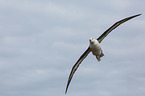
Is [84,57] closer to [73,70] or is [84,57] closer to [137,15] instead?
[73,70]

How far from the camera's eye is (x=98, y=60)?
2845cm

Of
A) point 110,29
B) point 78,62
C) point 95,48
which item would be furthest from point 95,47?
point 78,62

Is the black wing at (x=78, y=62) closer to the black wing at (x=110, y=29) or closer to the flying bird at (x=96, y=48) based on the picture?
the flying bird at (x=96, y=48)

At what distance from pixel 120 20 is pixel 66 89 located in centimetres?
963

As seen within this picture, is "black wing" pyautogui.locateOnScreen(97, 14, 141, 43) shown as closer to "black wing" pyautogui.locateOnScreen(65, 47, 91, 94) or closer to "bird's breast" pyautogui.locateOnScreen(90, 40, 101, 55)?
"black wing" pyautogui.locateOnScreen(65, 47, 91, 94)

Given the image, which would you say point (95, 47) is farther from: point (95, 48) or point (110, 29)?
point (110, 29)

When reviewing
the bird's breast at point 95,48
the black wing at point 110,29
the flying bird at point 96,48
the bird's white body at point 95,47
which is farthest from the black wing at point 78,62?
the bird's breast at point 95,48

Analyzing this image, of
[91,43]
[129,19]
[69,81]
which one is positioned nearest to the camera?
[91,43]

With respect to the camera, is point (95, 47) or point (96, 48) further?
point (96, 48)


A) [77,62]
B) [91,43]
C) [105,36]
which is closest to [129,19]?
[105,36]

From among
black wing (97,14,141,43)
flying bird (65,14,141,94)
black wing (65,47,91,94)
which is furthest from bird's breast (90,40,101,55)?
black wing (65,47,91,94)

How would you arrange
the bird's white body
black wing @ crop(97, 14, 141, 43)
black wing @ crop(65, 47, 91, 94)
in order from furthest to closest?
black wing @ crop(65, 47, 91, 94)
black wing @ crop(97, 14, 141, 43)
the bird's white body

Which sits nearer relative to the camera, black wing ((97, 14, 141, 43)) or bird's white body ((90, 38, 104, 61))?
bird's white body ((90, 38, 104, 61))

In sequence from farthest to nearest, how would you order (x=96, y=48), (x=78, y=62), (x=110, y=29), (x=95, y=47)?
(x=78, y=62) < (x=110, y=29) < (x=96, y=48) < (x=95, y=47)
